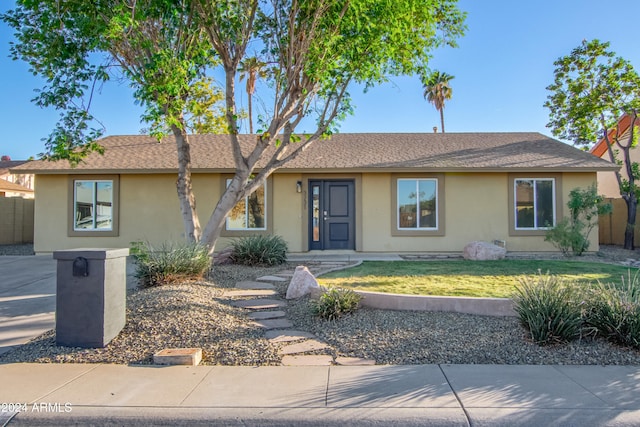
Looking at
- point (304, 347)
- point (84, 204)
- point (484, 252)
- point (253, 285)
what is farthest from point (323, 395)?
point (84, 204)

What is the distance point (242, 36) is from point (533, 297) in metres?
7.30

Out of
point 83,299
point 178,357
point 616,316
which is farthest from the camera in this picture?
point 83,299

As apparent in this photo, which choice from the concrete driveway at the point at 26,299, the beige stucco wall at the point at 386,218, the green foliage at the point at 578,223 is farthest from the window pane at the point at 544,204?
the concrete driveway at the point at 26,299

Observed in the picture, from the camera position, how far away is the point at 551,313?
493cm

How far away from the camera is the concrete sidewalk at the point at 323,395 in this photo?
342 cm

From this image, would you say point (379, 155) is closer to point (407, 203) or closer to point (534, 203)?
point (407, 203)

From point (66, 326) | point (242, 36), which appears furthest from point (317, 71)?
point (66, 326)

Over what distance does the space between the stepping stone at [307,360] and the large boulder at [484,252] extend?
7.82 meters

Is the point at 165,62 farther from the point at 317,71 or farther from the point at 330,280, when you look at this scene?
the point at 330,280

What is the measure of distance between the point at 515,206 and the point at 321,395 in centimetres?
1086

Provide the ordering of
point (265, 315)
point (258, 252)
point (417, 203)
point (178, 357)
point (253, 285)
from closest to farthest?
point (178, 357) < point (265, 315) < point (253, 285) < point (258, 252) < point (417, 203)

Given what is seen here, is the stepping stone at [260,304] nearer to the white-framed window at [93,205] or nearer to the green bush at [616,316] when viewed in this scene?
the green bush at [616,316]

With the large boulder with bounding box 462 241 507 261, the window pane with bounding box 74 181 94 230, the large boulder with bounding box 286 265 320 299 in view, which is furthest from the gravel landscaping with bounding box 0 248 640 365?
the window pane with bounding box 74 181 94 230

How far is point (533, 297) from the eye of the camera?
5137 millimetres
